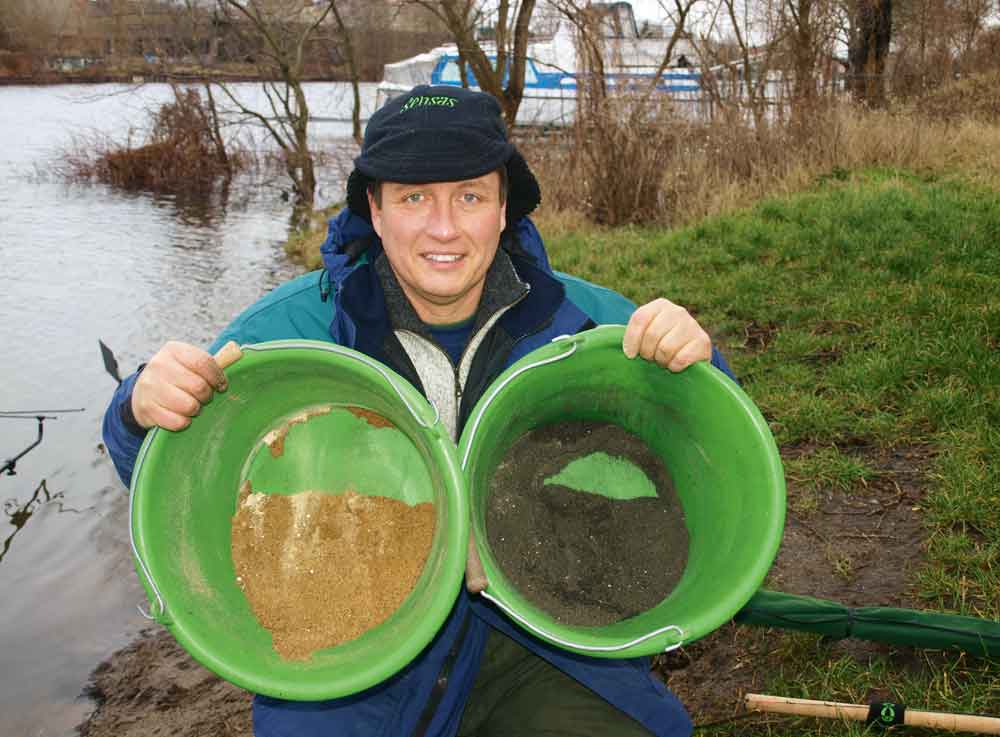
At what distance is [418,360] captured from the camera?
180 centimetres

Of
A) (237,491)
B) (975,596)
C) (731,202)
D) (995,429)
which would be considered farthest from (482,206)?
(731,202)

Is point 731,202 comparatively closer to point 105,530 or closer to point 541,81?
point 105,530

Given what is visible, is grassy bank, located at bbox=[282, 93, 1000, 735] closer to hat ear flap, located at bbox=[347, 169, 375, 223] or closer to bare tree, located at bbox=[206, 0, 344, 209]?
hat ear flap, located at bbox=[347, 169, 375, 223]

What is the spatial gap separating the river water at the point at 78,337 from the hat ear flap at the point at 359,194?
201 cm

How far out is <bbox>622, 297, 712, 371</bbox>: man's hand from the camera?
1434 millimetres

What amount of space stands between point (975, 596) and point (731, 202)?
15.7 feet

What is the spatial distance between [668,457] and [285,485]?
81 cm

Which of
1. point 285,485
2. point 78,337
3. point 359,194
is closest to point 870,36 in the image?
point 78,337

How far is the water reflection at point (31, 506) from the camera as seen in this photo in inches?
156

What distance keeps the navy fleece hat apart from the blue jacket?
22 centimetres

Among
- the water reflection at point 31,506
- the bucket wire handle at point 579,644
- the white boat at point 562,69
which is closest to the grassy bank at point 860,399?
the bucket wire handle at point 579,644

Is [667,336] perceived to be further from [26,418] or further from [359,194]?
[26,418]

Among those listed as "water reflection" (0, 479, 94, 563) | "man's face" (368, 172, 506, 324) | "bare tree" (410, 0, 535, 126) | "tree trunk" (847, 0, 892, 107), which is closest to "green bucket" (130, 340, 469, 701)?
"man's face" (368, 172, 506, 324)

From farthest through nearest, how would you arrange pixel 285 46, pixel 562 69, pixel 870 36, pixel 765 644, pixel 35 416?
pixel 285 46 → pixel 870 36 → pixel 562 69 → pixel 35 416 → pixel 765 644
